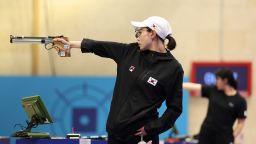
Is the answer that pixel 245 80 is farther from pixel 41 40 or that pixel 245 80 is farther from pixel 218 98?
pixel 41 40

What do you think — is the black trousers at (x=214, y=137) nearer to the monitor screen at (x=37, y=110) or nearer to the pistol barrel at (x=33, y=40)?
the monitor screen at (x=37, y=110)

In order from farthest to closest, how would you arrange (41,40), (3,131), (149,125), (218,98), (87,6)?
(87,6), (3,131), (218,98), (41,40), (149,125)

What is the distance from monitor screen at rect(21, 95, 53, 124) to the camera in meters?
4.09

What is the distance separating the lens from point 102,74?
7.01 meters

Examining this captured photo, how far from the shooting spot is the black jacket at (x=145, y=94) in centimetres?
337

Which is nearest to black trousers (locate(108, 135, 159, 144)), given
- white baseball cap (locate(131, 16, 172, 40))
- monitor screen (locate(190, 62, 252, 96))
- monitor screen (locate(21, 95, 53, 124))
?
white baseball cap (locate(131, 16, 172, 40))

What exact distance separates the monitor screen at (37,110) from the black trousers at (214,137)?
1926mm

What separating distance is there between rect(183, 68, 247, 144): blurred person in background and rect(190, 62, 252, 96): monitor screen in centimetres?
170

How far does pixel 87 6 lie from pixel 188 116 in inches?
83.0

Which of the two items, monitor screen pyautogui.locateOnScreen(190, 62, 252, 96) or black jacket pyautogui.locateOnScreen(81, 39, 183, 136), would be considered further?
monitor screen pyautogui.locateOnScreen(190, 62, 252, 96)

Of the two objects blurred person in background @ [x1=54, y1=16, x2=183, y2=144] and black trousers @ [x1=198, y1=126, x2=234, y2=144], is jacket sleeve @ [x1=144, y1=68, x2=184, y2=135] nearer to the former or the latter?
blurred person in background @ [x1=54, y1=16, x2=183, y2=144]

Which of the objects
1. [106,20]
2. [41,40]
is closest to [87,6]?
[106,20]

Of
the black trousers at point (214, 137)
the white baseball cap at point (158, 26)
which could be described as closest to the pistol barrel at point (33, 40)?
the white baseball cap at point (158, 26)

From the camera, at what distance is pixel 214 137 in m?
A: 5.38
